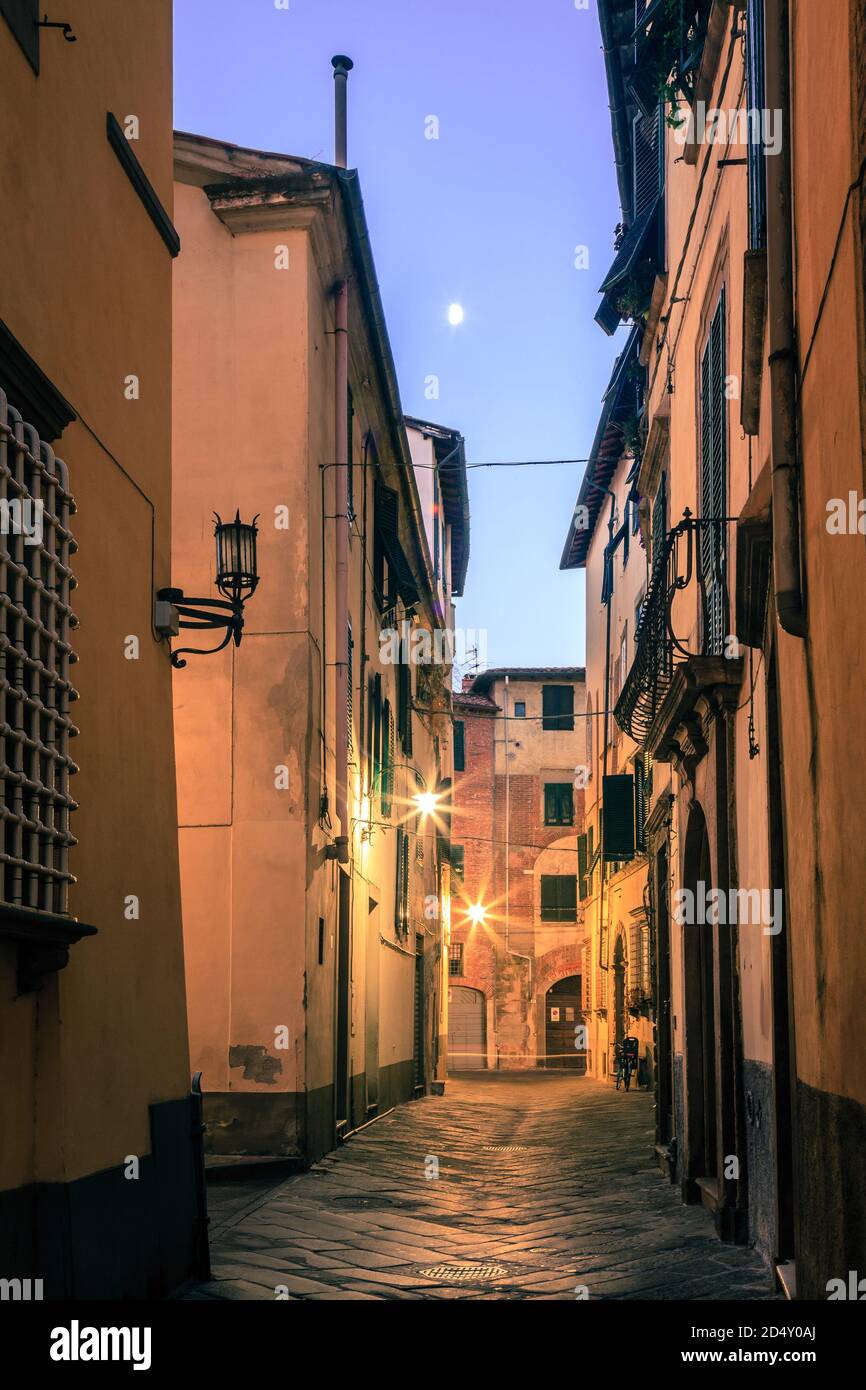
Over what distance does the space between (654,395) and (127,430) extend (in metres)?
9.02

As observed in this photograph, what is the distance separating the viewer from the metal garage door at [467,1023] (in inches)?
1719

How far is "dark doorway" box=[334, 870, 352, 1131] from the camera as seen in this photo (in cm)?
1475

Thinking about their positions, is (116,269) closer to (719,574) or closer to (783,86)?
(783,86)

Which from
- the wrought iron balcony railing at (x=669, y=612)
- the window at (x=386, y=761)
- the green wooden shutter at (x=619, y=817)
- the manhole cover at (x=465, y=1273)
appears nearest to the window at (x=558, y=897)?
the green wooden shutter at (x=619, y=817)

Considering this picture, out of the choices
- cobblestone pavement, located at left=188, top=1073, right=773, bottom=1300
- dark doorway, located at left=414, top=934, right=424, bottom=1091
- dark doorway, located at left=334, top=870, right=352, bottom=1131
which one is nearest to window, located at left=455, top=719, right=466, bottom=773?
dark doorway, located at left=414, top=934, right=424, bottom=1091

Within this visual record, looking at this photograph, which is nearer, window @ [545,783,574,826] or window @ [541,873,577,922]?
window @ [541,873,577,922]

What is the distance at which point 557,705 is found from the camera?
45.6 metres

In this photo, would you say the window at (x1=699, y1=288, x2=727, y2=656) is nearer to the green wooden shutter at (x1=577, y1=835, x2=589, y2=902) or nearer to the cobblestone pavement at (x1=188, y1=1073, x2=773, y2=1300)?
the cobblestone pavement at (x1=188, y1=1073, x2=773, y2=1300)

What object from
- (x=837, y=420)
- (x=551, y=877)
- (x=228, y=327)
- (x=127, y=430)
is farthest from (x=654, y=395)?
(x=551, y=877)

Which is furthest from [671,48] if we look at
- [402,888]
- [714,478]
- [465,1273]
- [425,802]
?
[425,802]

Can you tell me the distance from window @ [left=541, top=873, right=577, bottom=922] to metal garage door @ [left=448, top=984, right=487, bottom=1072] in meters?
A: 3.06

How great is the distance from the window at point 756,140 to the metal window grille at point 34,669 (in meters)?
3.51
